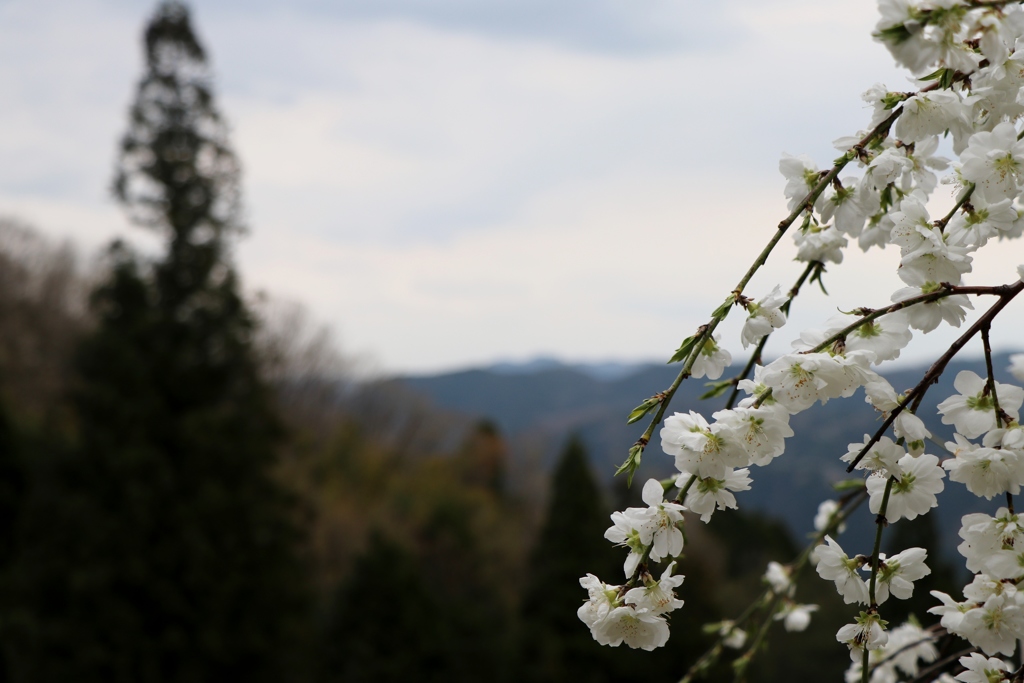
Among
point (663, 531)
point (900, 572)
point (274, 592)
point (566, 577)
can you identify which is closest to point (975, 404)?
point (900, 572)

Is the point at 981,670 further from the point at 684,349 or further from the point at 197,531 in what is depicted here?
the point at 197,531

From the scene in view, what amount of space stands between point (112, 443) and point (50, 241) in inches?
807

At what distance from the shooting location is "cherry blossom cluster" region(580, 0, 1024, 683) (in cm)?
89

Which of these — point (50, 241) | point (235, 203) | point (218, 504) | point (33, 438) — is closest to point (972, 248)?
point (218, 504)

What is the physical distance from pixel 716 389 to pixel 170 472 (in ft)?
31.2

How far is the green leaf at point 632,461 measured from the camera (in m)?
0.88

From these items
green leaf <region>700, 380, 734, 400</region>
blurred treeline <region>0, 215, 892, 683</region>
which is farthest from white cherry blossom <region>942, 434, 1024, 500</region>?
blurred treeline <region>0, 215, 892, 683</region>

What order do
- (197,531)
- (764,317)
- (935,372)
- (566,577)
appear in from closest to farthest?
(935,372) < (764,317) < (197,531) < (566,577)

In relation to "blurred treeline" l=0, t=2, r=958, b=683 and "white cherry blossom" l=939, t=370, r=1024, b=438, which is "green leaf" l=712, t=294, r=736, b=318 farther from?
"blurred treeline" l=0, t=2, r=958, b=683

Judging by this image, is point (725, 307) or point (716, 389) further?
point (716, 389)

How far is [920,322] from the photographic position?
3.08 ft

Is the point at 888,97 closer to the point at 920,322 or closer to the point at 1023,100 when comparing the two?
the point at 1023,100

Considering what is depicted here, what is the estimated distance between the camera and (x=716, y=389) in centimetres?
111

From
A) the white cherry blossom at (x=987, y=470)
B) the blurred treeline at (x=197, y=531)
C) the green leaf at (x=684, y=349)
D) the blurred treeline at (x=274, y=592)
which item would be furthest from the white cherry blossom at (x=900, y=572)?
the blurred treeline at (x=197, y=531)
